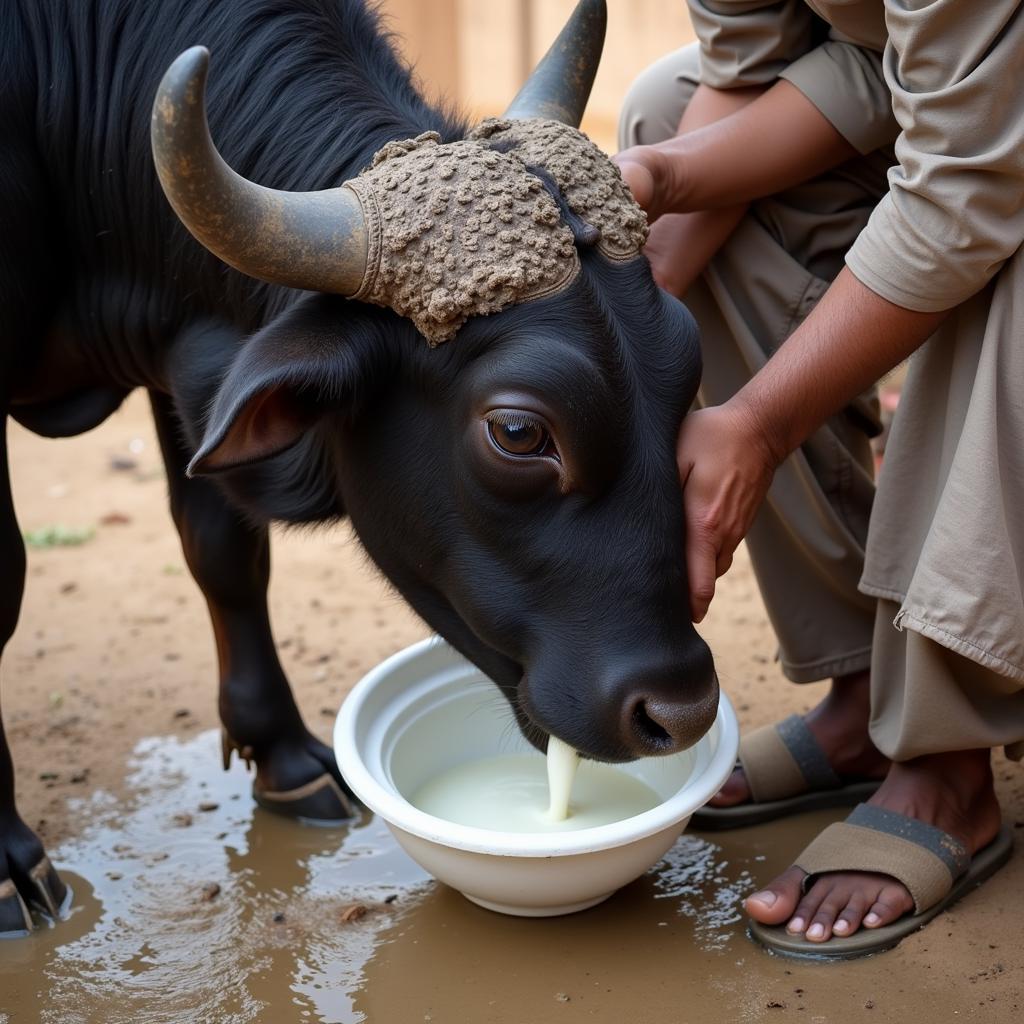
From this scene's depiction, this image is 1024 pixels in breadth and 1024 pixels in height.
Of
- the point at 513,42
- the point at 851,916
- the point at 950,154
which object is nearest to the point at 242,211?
the point at 950,154

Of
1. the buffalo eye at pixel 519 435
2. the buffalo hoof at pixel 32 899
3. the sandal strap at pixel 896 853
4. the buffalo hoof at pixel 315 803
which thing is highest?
the buffalo eye at pixel 519 435

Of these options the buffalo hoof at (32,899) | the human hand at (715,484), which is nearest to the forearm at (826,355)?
the human hand at (715,484)

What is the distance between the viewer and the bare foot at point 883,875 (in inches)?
108

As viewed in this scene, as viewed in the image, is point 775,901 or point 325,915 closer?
point 775,901

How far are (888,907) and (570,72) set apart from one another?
1.87 metres

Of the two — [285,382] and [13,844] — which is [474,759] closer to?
[13,844]

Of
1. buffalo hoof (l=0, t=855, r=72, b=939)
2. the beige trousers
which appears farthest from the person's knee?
buffalo hoof (l=0, t=855, r=72, b=939)

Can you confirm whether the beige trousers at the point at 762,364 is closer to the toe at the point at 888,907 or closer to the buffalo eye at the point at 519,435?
the toe at the point at 888,907

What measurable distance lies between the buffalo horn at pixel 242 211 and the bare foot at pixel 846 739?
1571 mm

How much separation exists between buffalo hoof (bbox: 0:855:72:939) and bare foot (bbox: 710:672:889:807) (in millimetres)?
1503

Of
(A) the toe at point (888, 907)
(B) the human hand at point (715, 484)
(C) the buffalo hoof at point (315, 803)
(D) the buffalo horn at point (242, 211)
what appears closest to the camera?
(D) the buffalo horn at point (242, 211)

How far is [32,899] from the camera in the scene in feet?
10.1

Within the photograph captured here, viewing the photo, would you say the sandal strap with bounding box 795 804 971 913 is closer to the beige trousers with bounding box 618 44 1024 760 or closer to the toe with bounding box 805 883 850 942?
the toe with bounding box 805 883 850 942

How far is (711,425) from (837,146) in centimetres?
100
